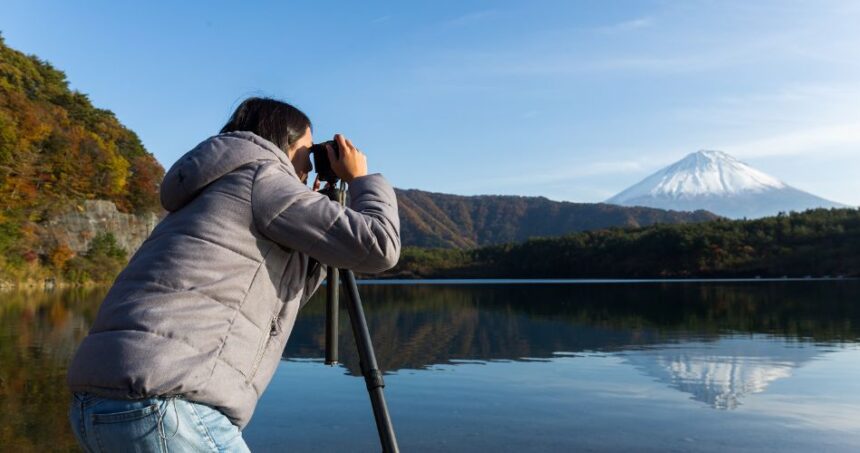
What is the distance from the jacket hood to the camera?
1830 millimetres

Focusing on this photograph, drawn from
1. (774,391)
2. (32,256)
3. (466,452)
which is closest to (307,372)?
(466,452)

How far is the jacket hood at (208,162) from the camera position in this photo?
6.00 feet

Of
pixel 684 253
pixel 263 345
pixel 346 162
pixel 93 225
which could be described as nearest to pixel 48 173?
pixel 93 225

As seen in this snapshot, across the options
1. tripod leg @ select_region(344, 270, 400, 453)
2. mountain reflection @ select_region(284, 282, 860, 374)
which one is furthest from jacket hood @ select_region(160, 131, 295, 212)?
mountain reflection @ select_region(284, 282, 860, 374)

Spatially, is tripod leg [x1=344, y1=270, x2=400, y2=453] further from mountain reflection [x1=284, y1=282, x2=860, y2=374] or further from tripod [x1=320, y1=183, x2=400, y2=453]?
mountain reflection [x1=284, y1=282, x2=860, y2=374]

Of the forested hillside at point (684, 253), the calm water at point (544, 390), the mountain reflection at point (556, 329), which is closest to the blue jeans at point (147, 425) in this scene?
the calm water at point (544, 390)

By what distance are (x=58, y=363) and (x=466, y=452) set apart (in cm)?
706

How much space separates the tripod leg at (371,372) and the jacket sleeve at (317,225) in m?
0.20

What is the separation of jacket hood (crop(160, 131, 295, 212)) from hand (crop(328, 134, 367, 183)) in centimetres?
23

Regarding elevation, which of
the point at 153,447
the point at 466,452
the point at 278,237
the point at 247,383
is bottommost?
the point at 466,452

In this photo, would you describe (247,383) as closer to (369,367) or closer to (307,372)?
(369,367)

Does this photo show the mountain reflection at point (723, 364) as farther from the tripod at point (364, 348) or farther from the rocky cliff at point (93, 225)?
the rocky cliff at point (93, 225)

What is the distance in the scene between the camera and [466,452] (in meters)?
6.29

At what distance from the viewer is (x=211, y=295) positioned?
1.73 meters
